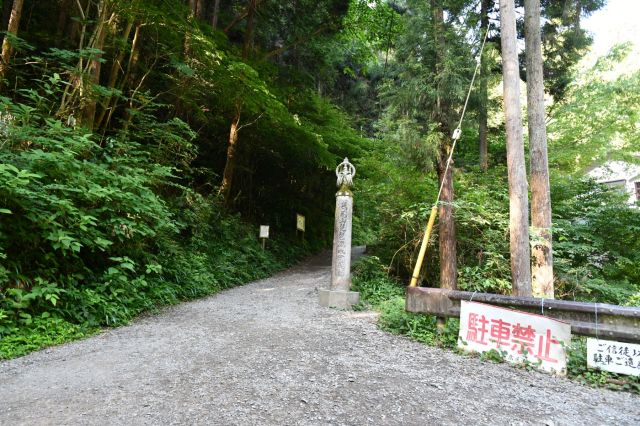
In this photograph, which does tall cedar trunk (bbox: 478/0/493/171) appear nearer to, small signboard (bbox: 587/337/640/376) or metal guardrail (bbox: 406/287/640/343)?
metal guardrail (bbox: 406/287/640/343)

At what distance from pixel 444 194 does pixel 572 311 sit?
395 centimetres

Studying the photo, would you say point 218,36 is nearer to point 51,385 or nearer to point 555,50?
point 51,385

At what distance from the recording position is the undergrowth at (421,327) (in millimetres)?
3393

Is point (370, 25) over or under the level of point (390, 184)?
over

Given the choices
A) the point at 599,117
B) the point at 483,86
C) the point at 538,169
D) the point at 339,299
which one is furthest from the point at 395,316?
the point at 599,117

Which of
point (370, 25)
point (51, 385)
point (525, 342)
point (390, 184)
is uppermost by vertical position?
point (370, 25)

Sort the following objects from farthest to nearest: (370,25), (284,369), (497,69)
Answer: (370,25)
(497,69)
(284,369)

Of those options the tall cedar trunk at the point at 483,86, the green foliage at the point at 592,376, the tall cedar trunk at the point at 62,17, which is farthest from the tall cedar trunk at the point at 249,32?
the green foliage at the point at 592,376

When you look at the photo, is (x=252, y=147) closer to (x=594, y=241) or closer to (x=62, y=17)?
(x=62, y=17)

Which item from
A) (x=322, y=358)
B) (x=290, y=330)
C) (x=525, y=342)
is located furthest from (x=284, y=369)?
(x=525, y=342)

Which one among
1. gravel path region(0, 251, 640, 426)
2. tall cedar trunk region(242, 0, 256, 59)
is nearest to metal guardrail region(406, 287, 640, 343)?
gravel path region(0, 251, 640, 426)

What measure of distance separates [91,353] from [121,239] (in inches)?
76.2

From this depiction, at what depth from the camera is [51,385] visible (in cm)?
295

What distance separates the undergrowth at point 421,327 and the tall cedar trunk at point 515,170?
110 centimetres
